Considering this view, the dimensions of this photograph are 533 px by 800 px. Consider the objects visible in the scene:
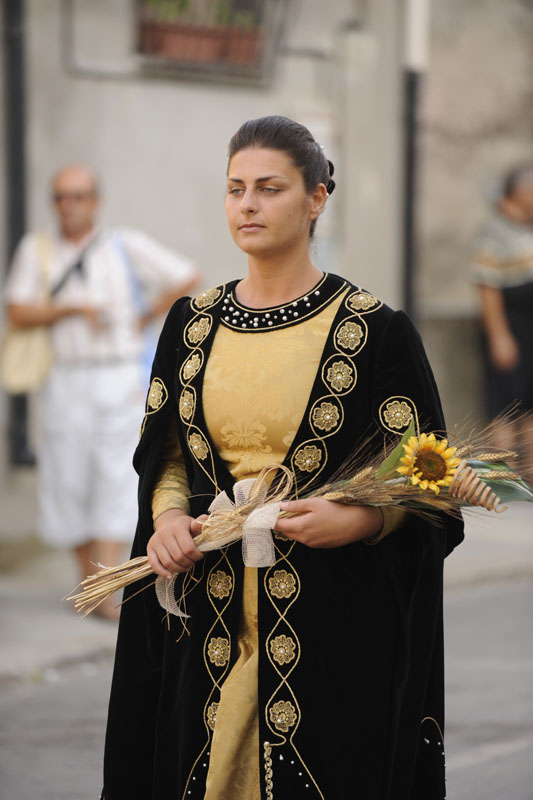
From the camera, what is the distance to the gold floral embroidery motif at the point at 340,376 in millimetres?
3051

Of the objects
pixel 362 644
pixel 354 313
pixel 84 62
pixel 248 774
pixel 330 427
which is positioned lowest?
pixel 248 774

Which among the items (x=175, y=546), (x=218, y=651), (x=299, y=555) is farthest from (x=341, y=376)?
(x=218, y=651)

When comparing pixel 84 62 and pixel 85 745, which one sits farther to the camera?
pixel 84 62

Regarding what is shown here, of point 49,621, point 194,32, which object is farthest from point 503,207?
point 49,621

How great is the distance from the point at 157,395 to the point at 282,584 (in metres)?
0.51

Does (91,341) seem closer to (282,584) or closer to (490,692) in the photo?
(490,692)

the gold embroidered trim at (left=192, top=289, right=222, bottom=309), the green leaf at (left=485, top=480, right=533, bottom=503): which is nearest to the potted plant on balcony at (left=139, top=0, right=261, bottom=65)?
the gold embroidered trim at (left=192, top=289, right=222, bottom=309)

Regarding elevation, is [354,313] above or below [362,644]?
above

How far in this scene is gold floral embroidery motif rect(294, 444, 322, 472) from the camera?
10.0ft

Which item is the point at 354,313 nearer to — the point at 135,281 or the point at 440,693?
the point at 440,693

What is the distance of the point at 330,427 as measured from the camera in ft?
9.99

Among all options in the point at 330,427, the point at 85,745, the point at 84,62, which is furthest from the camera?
the point at 84,62

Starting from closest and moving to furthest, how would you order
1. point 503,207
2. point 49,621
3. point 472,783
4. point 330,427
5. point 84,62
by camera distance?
1. point 330,427
2. point 472,783
3. point 49,621
4. point 84,62
5. point 503,207

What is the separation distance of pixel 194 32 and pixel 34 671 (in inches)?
196
